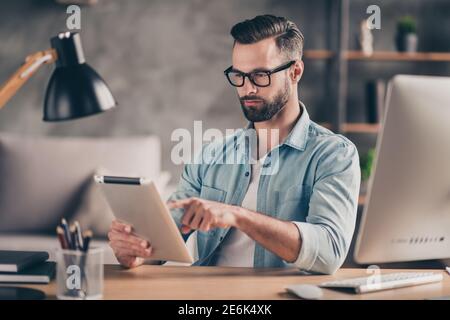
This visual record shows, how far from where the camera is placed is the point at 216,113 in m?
3.34

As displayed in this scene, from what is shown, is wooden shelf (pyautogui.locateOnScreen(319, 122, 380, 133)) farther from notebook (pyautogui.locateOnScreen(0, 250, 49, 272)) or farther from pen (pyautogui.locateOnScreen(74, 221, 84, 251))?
pen (pyautogui.locateOnScreen(74, 221, 84, 251))

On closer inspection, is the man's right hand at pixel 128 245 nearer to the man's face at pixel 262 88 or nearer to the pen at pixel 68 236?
the pen at pixel 68 236

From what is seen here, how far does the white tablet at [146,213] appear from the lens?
42.4 inches

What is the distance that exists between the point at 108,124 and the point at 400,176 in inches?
101

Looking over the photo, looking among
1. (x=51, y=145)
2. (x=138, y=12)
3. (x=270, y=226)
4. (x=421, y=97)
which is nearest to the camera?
(x=421, y=97)

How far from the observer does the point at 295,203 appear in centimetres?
152

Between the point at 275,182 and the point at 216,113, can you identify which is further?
the point at 216,113

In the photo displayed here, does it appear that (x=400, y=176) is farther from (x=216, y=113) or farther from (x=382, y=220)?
(x=216, y=113)

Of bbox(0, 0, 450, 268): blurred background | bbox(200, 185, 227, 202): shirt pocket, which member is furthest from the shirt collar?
bbox(0, 0, 450, 268): blurred background

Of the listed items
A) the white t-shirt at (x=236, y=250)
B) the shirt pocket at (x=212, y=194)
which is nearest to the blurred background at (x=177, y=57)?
the shirt pocket at (x=212, y=194)

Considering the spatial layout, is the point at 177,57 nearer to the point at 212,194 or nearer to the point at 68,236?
the point at 212,194

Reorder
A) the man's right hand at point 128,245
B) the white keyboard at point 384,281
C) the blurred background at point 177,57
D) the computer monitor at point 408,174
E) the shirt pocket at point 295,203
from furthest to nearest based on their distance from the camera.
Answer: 1. the blurred background at point 177,57
2. the shirt pocket at point 295,203
3. the man's right hand at point 128,245
4. the white keyboard at point 384,281
5. the computer monitor at point 408,174

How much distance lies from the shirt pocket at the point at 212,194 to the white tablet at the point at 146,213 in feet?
1.44

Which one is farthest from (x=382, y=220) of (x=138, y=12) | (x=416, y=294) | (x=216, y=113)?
(x=138, y=12)
